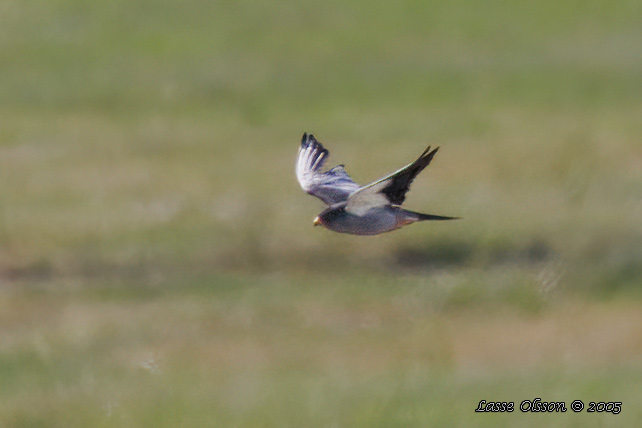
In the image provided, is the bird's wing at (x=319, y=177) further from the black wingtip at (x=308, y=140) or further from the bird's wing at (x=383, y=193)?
the bird's wing at (x=383, y=193)

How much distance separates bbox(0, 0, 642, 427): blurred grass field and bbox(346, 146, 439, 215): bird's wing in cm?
567

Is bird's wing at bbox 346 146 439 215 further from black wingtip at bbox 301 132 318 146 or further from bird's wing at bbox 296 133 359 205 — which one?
black wingtip at bbox 301 132 318 146

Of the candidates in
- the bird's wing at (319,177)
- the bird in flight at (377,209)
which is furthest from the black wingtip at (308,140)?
the bird in flight at (377,209)

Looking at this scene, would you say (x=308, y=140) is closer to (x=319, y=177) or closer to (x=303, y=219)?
(x=319, y=177)

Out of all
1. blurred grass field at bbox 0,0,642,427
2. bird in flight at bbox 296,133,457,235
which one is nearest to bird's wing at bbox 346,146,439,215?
bird in flight at bbox 296,133,457,235

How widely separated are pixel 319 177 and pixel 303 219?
10.8 m

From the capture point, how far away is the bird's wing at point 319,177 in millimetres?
5500

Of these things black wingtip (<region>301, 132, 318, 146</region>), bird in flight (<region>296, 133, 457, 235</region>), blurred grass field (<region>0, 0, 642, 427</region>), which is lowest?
bird in flight (<region>296, 133, 457, 235</region>)

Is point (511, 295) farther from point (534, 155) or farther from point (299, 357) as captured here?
point (534, 155)

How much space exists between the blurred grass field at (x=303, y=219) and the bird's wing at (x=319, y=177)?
14.6 ft

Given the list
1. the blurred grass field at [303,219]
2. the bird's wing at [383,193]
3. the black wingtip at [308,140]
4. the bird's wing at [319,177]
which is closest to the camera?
the bird's wing at [383,193]

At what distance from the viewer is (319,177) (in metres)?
5.89

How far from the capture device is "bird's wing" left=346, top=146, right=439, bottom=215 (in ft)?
15.1

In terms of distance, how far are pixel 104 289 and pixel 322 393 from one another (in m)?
5.42
